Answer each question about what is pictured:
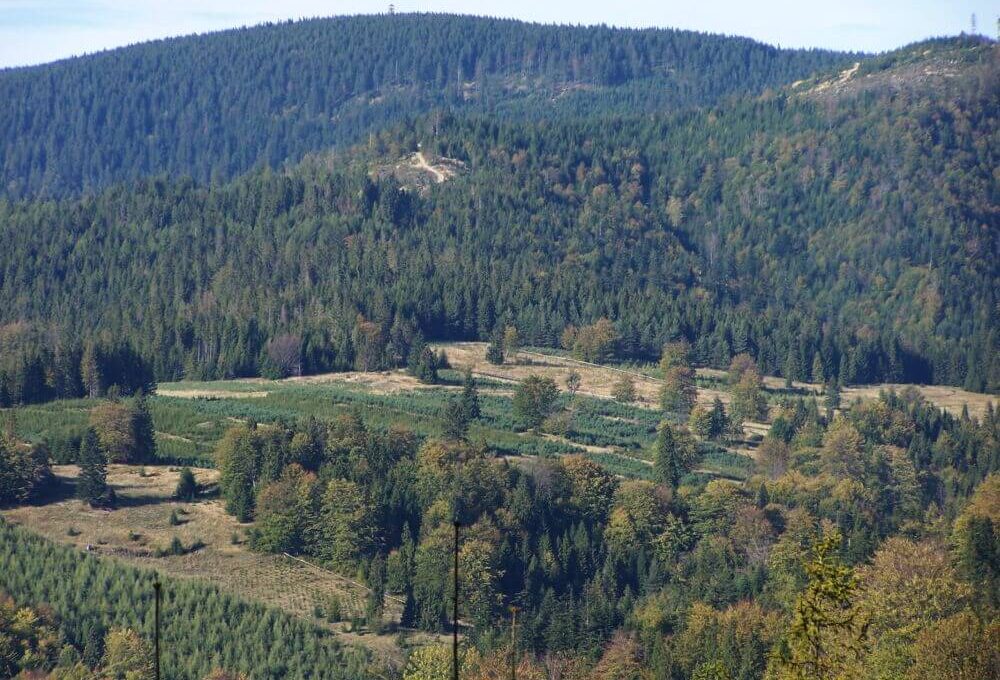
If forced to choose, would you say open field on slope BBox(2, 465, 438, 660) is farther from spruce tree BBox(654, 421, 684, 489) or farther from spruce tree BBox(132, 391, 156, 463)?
spruce tree BBox(654, 421, 684, 489)

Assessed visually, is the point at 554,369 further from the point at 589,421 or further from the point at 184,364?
the point at 184,364

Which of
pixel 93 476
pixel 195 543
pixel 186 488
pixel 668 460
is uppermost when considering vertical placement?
pixel 93 476

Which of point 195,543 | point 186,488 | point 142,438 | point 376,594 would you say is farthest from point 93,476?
point 376,594

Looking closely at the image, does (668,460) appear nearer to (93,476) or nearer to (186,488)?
(186,488)

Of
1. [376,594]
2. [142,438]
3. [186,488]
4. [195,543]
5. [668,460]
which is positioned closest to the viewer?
[376,594]

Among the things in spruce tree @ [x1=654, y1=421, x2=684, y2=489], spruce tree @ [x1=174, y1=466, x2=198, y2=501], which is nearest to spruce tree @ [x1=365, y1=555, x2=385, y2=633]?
spruce tree @ [x1=174, y1=466, x2=198, y2=501]

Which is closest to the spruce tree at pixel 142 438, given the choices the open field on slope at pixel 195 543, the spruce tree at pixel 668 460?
the open field on slope at pixel 195 543
